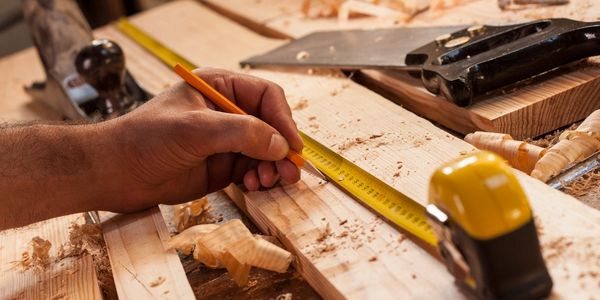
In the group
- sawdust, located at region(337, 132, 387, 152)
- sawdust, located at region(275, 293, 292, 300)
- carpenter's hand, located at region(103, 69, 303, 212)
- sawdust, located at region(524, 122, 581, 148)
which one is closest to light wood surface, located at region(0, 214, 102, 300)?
carpenter's hand, located at region(103, 69, 303, 212)

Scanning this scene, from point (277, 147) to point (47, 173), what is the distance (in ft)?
1.41

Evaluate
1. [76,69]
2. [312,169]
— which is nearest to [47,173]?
[312,169]

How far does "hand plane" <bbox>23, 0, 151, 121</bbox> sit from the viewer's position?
1949mm

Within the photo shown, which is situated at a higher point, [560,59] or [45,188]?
[560,59]

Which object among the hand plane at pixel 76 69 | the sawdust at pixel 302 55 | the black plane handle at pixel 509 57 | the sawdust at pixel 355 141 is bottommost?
the hand plane at pixel 76 69

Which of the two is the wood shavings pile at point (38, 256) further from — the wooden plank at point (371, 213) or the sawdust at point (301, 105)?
the sawdust at point (301, 105)

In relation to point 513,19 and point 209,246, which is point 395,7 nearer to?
point 513,19

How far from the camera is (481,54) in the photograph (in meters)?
1.49

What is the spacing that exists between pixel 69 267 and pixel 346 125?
2.17 feet

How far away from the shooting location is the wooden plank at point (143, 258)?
114 cm

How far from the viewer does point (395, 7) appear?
2.26 m

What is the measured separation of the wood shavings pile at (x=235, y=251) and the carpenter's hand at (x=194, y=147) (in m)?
0.14

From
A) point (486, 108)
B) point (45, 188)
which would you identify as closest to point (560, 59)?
point (486, 108)

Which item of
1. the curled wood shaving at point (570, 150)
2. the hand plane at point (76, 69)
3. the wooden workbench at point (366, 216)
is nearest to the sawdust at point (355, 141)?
the wooden workbench at point (366, 216)
